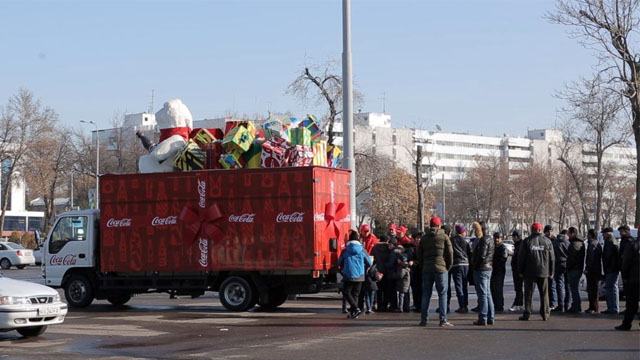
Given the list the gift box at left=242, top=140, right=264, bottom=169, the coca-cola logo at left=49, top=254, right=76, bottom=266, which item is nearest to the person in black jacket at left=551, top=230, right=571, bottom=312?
the gift box at left=242, top=140, right=264, bottom=169

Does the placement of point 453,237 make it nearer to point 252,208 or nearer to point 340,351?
point 252,208

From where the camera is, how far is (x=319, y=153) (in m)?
20.2

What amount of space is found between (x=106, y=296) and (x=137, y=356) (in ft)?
29.0

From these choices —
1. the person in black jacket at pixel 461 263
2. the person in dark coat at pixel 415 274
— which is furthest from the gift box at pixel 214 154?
the person in black jacket at pixel 461 263

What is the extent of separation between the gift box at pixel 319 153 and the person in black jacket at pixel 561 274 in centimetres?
537

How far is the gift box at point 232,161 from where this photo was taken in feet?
64.3

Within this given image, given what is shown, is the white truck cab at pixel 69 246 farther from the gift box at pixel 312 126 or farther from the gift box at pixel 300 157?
the gift box at pixel 312 126

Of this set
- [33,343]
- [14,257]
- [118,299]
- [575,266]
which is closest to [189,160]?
[118,299]

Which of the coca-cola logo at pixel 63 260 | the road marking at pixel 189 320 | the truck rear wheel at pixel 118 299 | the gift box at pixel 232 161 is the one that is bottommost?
the road marking at pixel 189 320

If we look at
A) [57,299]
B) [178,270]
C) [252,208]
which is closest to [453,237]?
[252,208]

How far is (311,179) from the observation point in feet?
60.8

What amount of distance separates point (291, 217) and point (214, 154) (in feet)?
8.29

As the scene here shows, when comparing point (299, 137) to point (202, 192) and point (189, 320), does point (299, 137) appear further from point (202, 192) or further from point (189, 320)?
A: point (189, 320)

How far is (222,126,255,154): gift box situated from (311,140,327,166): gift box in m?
1.38
